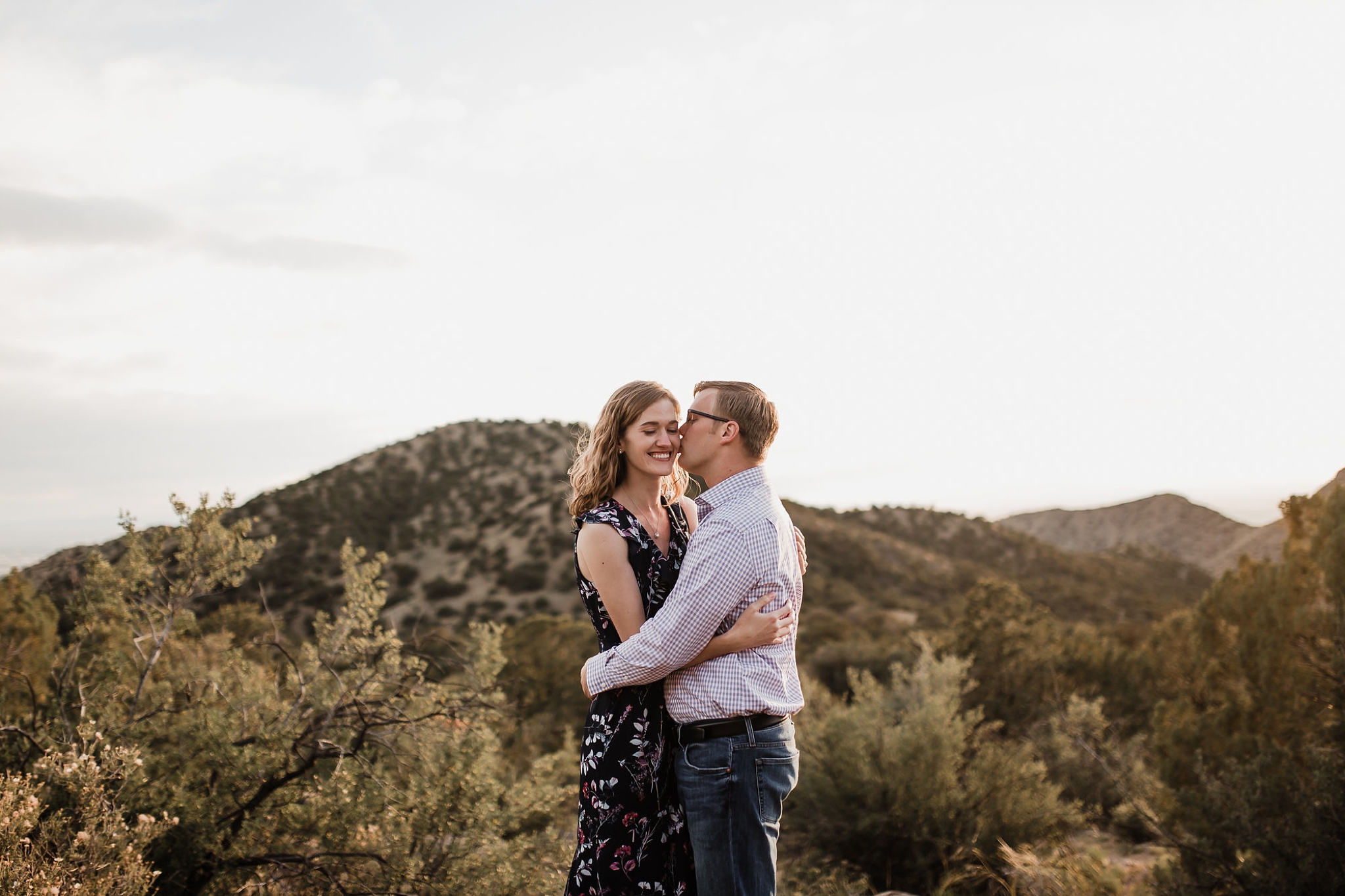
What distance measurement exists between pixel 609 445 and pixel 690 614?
683 millimetres

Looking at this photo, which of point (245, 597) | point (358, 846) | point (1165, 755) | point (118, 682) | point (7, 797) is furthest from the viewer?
point (245, 597)

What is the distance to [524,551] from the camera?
109 feet

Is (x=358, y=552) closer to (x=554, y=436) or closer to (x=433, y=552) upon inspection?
(x=433, y=552)

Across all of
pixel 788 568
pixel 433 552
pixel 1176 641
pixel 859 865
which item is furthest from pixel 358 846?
pixel 433 552

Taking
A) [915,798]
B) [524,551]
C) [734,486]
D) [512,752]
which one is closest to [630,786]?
[734,486]

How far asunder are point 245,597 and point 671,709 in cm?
2810

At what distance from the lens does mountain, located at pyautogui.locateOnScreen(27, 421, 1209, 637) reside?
28453 millimetres

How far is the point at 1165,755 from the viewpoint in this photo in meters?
6.97

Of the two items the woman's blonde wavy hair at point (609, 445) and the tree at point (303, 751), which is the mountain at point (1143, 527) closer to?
the tree at point (303, 751)

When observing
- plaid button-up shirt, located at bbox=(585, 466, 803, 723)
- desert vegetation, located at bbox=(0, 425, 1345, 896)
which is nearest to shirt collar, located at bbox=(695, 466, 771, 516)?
plaid button-up shirt, located at bbox=(585, 466, 803, 723)

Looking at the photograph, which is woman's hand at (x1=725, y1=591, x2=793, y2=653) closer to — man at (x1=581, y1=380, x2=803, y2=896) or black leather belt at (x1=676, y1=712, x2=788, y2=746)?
man at (x1=581, y1=380, x2=803, y2=896)

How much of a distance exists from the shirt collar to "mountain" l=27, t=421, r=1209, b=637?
17.8 metres

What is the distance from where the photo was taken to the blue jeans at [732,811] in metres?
2.17

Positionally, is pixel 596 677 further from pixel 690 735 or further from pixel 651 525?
pixel 651 525
